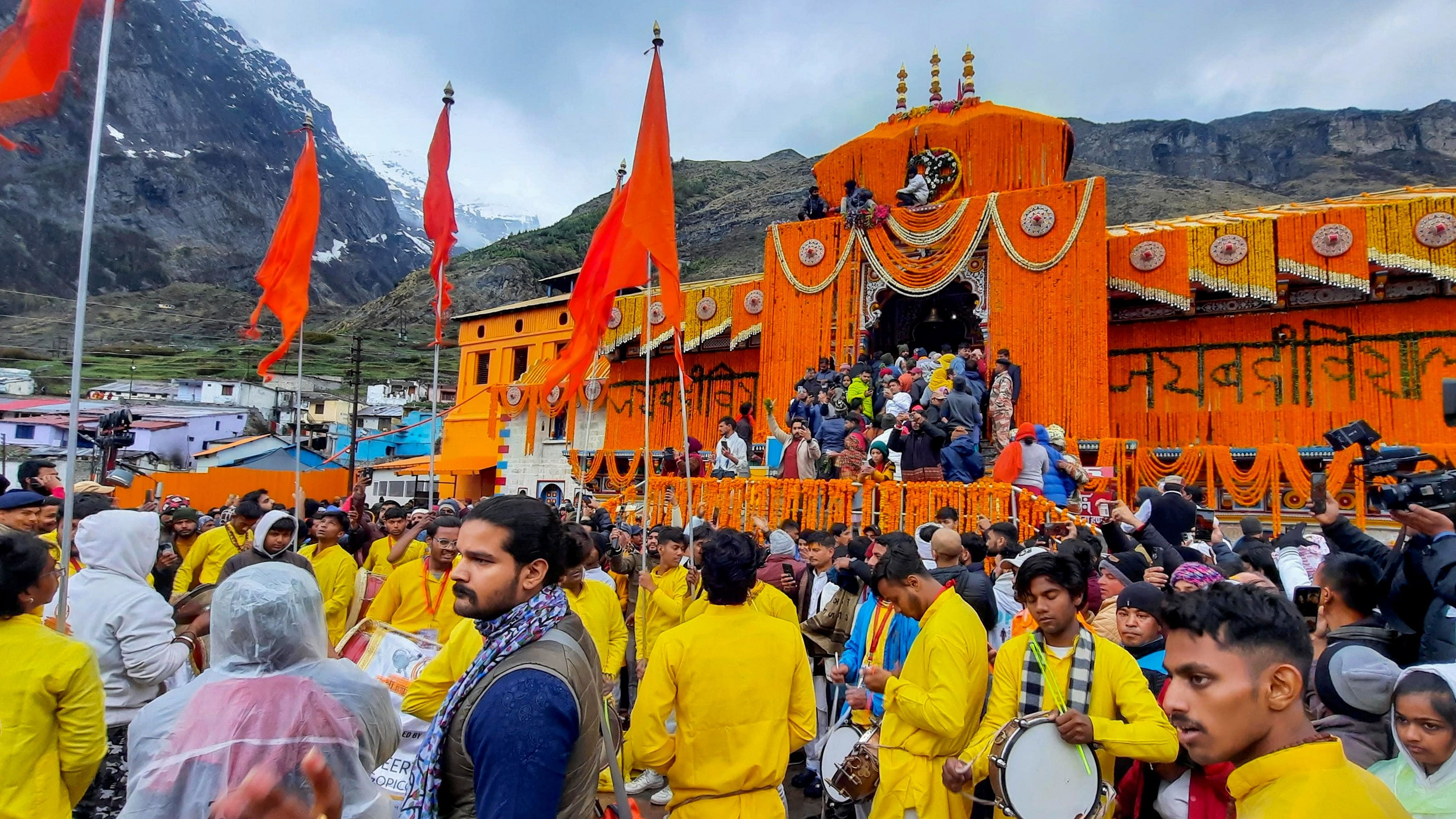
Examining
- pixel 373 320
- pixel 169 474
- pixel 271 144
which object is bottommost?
pixel 169 474

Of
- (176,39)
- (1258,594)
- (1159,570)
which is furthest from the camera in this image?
(176,39)

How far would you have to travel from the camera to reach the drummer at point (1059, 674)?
2.98m

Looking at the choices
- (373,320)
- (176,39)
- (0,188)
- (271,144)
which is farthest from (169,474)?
(176,39)

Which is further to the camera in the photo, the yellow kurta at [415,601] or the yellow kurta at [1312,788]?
the yellow kurta at [415,601]

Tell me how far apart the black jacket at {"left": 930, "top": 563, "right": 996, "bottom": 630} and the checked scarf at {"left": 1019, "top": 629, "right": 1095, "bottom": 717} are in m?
1.11

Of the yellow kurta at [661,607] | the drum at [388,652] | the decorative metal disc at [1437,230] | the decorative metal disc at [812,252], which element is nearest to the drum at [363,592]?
the drum at [388,652]

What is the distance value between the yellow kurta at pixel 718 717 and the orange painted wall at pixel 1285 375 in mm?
15098

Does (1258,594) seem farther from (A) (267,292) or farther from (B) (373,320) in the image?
(B) (373,320)

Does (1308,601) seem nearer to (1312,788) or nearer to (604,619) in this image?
(1312,788)

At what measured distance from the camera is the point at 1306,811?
160cm

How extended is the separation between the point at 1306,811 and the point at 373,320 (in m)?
74.5

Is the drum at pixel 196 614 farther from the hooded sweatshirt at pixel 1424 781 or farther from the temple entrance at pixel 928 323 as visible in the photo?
the temple entrance at pixel 928 323

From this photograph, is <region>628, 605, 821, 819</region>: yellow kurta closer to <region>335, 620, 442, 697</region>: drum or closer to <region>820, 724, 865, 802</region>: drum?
<region>820, 724, 865, 802</region>: drum

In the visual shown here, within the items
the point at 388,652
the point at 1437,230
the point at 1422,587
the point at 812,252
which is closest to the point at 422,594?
the point at 388,652
